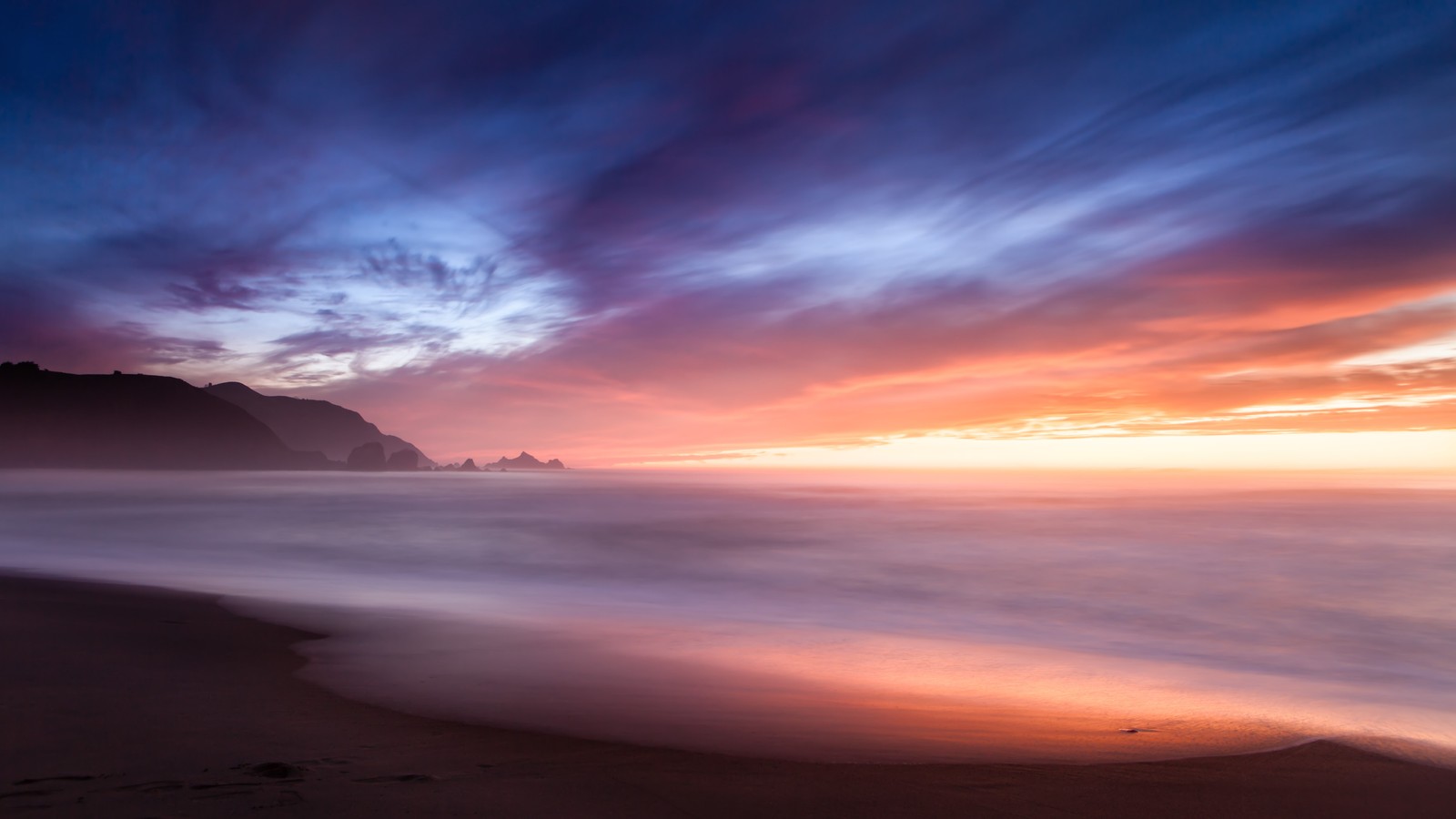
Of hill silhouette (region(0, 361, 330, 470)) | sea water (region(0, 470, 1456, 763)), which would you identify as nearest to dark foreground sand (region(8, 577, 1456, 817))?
sea water (region(0, 470, 1456, 763))

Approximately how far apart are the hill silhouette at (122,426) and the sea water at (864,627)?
7160 inches

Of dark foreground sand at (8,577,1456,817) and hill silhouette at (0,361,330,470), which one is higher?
hill silhouette at (0,361,330,470)

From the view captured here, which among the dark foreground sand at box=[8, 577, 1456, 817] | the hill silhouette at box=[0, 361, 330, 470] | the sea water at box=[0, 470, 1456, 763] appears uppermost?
the hill silhouette at box=[0, 361, 330, 470]

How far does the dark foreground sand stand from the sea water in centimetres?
40

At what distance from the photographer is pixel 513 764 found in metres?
4.12

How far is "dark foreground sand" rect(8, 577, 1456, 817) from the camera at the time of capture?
3.55 meters

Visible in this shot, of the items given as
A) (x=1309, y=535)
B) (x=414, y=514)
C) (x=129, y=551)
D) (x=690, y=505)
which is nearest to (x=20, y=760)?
(x=129, y=551)

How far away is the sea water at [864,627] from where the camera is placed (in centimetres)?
555

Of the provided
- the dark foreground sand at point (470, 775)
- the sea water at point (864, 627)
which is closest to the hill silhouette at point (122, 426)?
the sea water at point (864, 627)

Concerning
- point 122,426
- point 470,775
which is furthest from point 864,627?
point 122,426

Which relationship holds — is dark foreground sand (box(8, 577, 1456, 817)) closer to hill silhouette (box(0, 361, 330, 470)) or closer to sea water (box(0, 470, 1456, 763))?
sea water (box(0, 470, 1456, 763))

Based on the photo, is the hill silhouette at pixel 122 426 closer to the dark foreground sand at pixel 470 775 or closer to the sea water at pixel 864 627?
the sea water at pixel 864 627

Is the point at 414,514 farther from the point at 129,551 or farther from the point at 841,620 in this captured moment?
the point at 841,620

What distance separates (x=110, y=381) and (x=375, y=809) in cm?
24104
